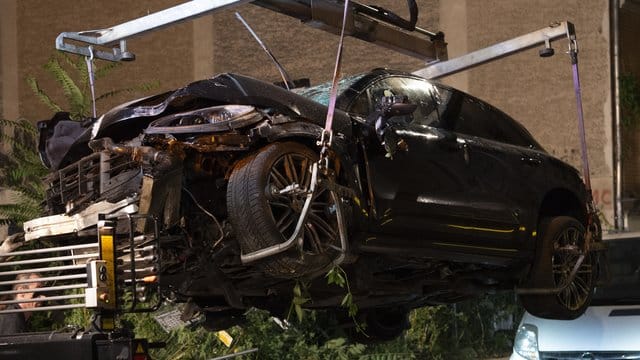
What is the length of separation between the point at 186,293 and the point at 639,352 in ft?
11.1

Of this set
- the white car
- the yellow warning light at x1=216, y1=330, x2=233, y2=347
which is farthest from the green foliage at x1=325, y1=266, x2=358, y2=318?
the yellow warning light at x1=216, y1=330, x2=233, y2=347

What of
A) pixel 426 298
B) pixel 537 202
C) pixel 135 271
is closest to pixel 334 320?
pixel 426 298

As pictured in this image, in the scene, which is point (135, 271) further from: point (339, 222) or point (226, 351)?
point (226, 351)

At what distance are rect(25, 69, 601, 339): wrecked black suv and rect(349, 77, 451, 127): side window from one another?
0.04ft

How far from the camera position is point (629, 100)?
15672 millimetres

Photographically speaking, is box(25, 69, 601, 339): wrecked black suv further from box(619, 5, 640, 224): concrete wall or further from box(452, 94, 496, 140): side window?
box(619, 5, 640, 224): concrete wall

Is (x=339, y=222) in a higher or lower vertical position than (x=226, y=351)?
higher

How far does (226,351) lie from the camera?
27.2 feet

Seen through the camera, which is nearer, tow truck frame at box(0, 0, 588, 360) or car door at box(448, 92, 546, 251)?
tow truck frame at box(0, 0, 588, 360)

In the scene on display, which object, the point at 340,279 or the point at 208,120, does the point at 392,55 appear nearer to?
the point at 340,279

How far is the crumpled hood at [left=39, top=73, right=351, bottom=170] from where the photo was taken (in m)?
4.50

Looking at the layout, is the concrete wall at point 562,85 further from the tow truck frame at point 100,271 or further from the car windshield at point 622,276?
the tow truck frame at point 100,271

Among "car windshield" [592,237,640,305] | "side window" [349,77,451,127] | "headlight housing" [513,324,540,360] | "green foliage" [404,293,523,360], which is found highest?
"side window" [349,77,451,127]

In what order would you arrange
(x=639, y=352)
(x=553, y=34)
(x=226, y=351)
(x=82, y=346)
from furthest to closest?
(x=226, y=351)
(x=553, y=34)
(x=639, y=352)
(x=82, y=346)
